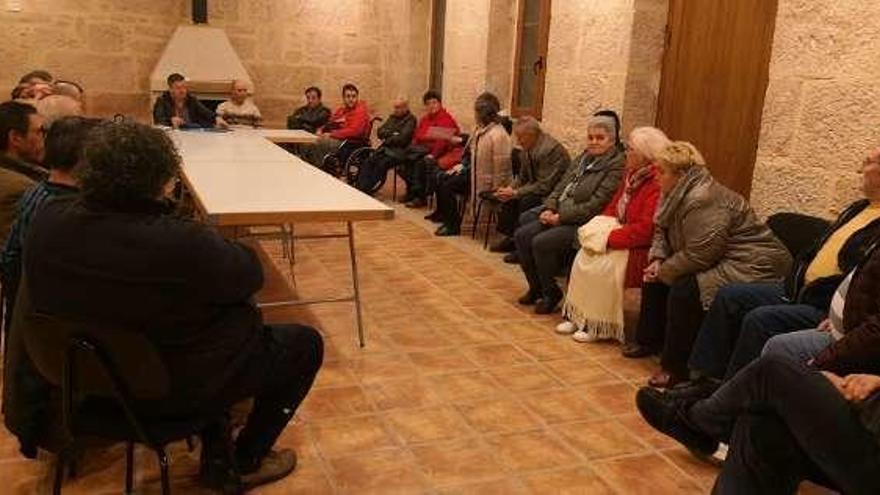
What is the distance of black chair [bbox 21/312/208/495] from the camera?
1.69 meters

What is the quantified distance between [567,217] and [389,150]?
3.48 m

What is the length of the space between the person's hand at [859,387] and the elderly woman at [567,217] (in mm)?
2248

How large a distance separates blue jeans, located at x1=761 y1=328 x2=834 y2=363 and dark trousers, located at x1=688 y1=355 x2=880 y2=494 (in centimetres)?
48

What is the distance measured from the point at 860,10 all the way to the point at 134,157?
2975 millimetres

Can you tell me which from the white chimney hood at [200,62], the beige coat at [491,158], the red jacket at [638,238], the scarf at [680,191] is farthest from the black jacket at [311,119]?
the scarf at [680,191]

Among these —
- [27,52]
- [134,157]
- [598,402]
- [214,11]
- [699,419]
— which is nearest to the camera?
[134,157]

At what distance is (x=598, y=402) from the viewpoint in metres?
3.06

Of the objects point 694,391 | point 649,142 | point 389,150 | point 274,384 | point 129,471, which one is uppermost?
point 649,142

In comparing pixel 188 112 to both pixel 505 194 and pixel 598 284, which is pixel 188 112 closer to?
pixel 505 194

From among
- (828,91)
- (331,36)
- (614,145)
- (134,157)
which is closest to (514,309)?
(614,145)

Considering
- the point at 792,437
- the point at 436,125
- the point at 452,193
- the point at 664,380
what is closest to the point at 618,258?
the point at 664,380

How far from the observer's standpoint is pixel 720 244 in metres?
3.17

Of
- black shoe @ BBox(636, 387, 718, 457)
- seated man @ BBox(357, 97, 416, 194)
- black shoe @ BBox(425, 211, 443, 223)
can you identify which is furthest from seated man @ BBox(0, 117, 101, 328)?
seated man @ BBox(357, 97, 416, 194)

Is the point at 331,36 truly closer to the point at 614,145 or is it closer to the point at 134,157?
the point at 614,145
